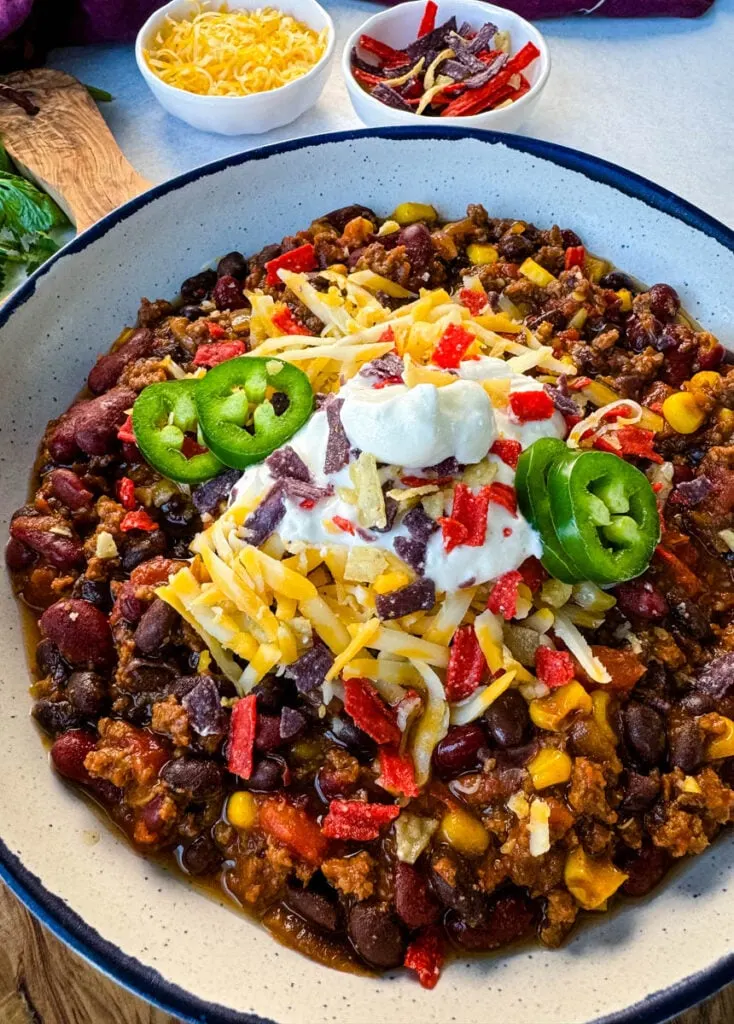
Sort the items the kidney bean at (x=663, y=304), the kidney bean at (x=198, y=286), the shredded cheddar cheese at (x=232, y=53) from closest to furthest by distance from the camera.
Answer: the kidney bean at (x=663, y=304) < the kidney bean at (x=198, y=286) < the shredded cheddar cheese at (x=232, y=53)

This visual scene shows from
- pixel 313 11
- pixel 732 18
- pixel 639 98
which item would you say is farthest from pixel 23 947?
pixel 732 18

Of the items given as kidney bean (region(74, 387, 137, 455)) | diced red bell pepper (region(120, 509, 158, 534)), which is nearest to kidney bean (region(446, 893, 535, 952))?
diced red bell pepper (region(120, 509, 158, 534))

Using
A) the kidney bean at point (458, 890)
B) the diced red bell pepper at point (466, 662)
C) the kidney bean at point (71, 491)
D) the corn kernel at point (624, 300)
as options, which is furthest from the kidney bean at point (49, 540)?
the corn kernel at point (624, 300)

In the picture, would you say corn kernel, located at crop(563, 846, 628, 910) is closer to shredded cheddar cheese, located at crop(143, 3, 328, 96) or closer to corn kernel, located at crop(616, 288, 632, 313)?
corn kernel, located at crop(616, 288, 632, 313)

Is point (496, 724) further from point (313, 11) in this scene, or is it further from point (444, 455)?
point (313, 11)

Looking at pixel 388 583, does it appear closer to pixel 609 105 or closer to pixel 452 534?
pixel 452 534

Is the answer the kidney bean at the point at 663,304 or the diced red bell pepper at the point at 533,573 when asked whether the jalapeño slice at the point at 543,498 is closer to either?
the diced red bell pepper at the point at 533,573

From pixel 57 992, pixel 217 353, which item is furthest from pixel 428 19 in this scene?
pixel 57 992
